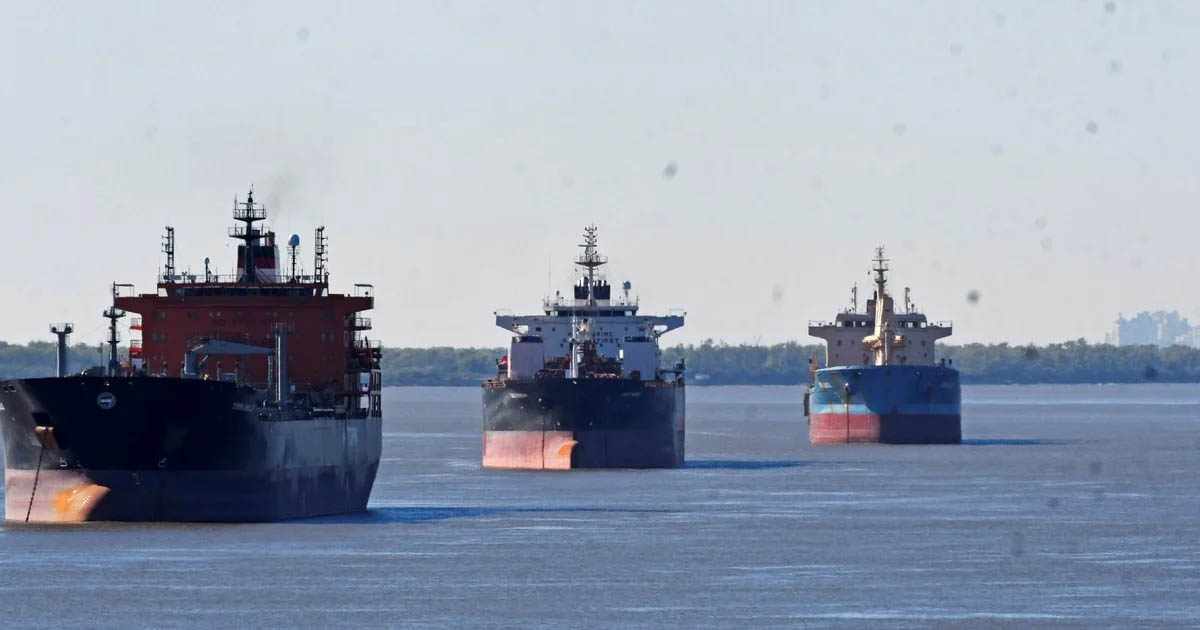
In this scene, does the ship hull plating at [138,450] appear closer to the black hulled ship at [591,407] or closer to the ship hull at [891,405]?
the black hulled ship at [591,407]

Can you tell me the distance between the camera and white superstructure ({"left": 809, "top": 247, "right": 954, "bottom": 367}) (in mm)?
118438

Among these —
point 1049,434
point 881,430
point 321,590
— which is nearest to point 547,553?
point 321,590

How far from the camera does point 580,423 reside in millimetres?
79750

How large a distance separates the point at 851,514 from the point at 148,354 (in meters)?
16.1

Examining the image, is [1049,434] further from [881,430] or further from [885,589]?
[885,589]

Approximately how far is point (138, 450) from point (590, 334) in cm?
3691

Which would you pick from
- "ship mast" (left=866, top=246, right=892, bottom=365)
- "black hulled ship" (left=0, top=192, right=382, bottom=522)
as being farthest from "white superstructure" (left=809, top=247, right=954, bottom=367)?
"black hulled ship" (left=0, top=192, right=382, bottom=522)

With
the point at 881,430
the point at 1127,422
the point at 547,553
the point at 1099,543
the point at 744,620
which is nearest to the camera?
the point at 744,620

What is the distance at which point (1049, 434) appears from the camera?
13425 cm

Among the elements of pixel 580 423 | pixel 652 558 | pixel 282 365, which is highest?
pixel 282 365

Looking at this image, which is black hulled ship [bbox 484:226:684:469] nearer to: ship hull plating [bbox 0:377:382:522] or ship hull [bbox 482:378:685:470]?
ship hull [bbox 482:378:685:470]

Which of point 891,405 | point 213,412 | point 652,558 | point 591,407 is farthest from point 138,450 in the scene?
point 891,405

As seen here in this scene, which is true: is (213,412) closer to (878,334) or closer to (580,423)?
(580,423)

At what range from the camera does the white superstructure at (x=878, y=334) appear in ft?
389
